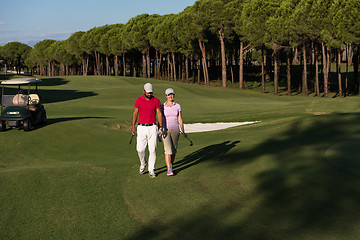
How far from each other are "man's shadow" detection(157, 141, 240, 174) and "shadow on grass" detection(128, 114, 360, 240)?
4.22 feet

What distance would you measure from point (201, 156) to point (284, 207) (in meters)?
6.26

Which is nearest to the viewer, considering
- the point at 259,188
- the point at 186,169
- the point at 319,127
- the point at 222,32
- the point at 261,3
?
the point at 259,188

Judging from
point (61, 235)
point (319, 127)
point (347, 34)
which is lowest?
point (61, 235)

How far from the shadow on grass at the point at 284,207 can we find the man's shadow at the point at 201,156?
1285 millimetres

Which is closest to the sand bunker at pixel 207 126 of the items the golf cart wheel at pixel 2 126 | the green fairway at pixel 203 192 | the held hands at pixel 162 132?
the green fairway at pixel 203 192

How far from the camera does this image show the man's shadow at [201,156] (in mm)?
13686

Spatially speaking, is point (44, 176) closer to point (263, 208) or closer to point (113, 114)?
point (263, 208)

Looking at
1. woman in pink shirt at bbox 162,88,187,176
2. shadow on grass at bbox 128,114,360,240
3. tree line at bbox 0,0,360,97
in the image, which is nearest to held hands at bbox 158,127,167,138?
woman in pink shirt at bbox 162,88,187,176

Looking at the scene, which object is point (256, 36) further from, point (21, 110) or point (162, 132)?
point (162, 132)

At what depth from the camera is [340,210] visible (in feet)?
27.3

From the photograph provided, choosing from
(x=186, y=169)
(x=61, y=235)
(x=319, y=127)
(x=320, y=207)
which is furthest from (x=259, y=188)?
(x=319, y=127)

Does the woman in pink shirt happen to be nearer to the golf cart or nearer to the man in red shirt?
the man in red shirt

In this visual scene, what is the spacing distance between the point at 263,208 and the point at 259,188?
51.4 inches

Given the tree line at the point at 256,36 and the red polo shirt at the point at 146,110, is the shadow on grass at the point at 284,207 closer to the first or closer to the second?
the red polo shirt at the point at 146,110
